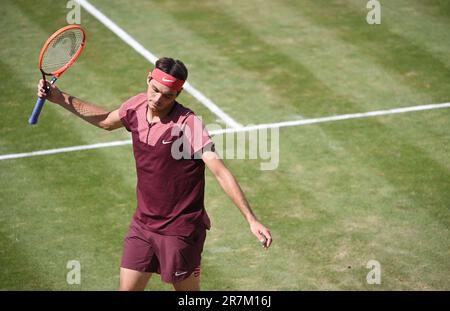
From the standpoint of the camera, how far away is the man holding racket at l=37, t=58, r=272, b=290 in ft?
27.2

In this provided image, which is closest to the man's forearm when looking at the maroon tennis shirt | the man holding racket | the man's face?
the man holding racket

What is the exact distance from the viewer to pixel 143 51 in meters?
16.7

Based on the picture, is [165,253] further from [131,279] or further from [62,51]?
[62,51]

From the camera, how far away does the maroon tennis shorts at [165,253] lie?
8.67m

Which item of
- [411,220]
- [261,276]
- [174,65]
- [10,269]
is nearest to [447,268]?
[411,220]

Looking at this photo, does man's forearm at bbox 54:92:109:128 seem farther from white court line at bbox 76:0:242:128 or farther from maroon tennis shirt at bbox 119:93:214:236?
white court line at bbox 76:0:242:128

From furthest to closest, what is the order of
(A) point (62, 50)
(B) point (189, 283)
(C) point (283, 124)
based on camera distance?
(C) point (283, 124) → (A) point (62, 50) → (B) point (189, 283)

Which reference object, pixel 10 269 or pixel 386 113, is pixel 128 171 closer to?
pixel 10 269

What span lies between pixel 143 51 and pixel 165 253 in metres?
8.51

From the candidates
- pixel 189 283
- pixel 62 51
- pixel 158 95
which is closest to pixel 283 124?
pixel 62 51

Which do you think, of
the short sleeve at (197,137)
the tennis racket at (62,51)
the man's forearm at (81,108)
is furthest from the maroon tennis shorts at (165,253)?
the tennis racket at (62,51)

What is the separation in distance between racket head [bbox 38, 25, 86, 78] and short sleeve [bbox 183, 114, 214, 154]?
6.57 ft

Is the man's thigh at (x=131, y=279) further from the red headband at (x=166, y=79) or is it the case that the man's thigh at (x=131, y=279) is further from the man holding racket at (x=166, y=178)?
the red headband at (x=166, y=79)

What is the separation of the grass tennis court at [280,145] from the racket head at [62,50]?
239cm
